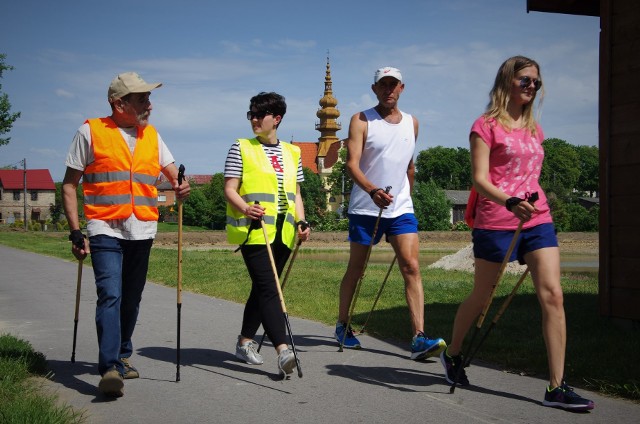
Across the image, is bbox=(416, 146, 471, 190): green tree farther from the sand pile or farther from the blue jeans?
the blue jeans

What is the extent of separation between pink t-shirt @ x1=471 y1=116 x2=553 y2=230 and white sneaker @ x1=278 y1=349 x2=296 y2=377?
1637 mm

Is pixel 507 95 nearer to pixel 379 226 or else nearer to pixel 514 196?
pixel 514 196

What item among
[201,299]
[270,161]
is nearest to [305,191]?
[201,299]

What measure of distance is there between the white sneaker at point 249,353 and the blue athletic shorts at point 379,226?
4.19ft

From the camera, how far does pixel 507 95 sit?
17.3 feet

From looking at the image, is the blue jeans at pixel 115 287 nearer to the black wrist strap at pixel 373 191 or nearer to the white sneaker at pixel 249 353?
the white sneaker at pixel 249 353

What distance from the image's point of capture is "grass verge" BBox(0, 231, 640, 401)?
19.3ft

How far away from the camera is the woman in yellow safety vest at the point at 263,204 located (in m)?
5.91

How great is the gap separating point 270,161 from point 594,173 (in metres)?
147

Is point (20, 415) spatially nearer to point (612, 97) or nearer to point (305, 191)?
point (612, 97)

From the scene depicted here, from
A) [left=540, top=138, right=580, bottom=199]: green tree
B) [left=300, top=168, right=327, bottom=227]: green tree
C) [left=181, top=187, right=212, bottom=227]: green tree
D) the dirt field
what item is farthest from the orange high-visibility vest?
[left=540, top=138, right=580, bottom=199]: green tree

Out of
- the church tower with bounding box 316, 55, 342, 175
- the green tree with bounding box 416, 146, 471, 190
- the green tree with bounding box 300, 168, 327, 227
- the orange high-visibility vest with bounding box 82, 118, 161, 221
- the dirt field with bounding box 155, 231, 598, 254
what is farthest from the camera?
the green tree with bounding box 416, 146, 471, 190

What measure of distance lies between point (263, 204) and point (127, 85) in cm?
135

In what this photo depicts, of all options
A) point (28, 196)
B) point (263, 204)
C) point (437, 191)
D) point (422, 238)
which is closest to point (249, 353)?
point (263, 204)
